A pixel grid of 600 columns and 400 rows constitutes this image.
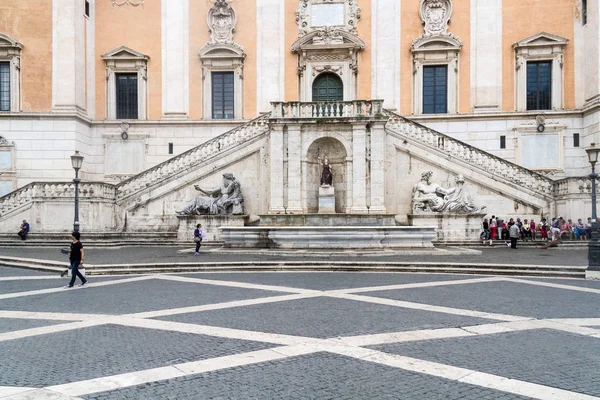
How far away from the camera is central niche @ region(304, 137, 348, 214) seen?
26516 millimetres

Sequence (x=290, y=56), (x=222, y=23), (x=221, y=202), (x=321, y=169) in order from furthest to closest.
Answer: (x=222, y=23)
(x=290, y=56)
(x=321, y=169)
(x=221, y=202)

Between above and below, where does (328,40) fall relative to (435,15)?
below

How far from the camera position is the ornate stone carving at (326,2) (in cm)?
3288

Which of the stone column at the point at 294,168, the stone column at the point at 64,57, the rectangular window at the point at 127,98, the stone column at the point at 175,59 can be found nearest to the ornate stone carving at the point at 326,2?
the stone column at the point at 175,59

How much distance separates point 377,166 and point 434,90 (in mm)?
10454

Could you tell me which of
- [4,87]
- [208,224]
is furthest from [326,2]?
[4,87]

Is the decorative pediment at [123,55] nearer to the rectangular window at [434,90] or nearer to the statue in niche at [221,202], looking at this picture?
the statue in niche at [221,202]

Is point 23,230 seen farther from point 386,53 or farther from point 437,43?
point 437,43

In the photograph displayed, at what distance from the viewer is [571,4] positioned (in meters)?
31.5

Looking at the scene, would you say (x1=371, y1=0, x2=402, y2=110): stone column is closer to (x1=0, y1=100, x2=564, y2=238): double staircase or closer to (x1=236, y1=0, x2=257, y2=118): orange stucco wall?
(x1=0, y1=100, x2=564, y2=238): double staircase

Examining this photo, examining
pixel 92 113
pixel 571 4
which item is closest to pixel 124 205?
pixel 92 113

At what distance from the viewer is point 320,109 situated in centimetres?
2597

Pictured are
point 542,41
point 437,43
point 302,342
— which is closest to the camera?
point 302,342

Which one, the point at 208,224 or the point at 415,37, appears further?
the point at 415,37
